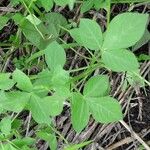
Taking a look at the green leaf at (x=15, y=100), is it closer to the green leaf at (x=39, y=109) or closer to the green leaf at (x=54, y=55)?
the green leaf at (x=39, y=109)

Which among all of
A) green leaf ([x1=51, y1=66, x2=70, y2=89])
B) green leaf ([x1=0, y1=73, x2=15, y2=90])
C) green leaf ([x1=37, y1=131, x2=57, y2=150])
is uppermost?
green leaf ([x1=51, y1=66, x2=70, y2=89])

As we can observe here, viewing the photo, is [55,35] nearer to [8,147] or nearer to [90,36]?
Result: [90,36]

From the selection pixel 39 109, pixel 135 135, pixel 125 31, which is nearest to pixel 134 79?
pixel 135 135

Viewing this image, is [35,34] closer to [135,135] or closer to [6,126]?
[6,126]

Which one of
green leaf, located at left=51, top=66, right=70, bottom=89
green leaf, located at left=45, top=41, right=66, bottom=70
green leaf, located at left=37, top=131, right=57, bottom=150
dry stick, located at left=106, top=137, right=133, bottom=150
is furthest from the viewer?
dry stick, located at left=106, top=137, right=133, bottom=150

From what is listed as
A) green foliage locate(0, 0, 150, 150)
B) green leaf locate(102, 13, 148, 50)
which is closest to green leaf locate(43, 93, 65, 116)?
green foliage locate(0, 0, 150, 150)

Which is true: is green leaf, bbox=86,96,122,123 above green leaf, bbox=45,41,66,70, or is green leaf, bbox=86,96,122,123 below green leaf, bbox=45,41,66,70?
below

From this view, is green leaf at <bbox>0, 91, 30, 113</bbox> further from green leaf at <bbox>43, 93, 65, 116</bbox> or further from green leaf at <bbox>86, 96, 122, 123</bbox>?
green leaf at <bbox>86, 96, 122, 123</bbox>

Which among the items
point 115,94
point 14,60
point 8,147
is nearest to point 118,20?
point 115,94
